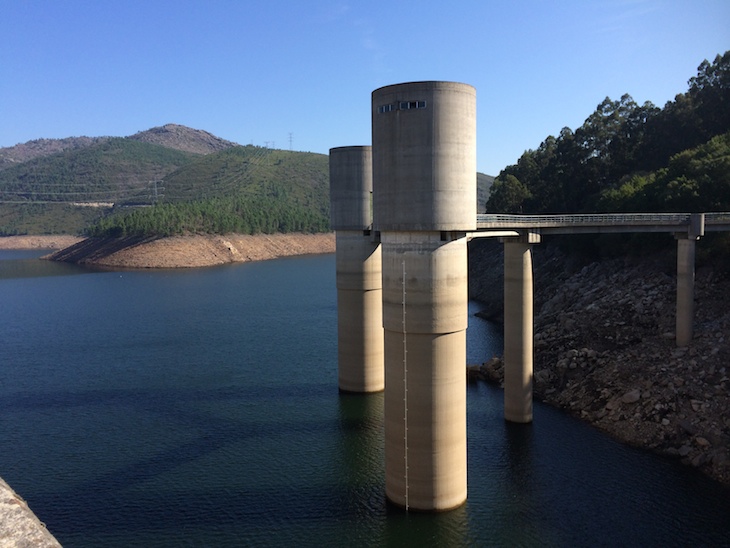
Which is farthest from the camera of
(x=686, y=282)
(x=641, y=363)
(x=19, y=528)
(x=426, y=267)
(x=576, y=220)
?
(x=686, y=282)

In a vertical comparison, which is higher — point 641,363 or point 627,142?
point 627,142

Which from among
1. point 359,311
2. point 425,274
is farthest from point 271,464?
point 425,274

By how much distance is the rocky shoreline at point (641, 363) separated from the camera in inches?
1095

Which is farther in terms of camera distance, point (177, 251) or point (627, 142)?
point (177, 251)

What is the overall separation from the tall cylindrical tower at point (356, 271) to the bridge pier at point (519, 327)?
8.40m

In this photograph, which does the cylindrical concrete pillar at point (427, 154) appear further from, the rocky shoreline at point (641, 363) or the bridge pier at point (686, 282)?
the bridge pier at point (686, 282)

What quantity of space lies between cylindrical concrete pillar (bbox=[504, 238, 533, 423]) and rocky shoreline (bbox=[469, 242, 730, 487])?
3.65m

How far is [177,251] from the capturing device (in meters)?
139

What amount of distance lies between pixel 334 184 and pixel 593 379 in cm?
1839

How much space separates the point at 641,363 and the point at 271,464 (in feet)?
67.6

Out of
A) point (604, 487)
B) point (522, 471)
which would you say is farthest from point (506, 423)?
point (604, 487)

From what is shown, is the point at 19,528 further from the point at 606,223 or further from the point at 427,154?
the point at 606,223

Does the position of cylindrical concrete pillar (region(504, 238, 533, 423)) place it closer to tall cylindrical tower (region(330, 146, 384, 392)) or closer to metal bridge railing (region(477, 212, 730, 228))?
metal bridge railing (region(477, 212, 730, 228))

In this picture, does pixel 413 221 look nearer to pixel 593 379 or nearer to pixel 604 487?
pixel 604 487
